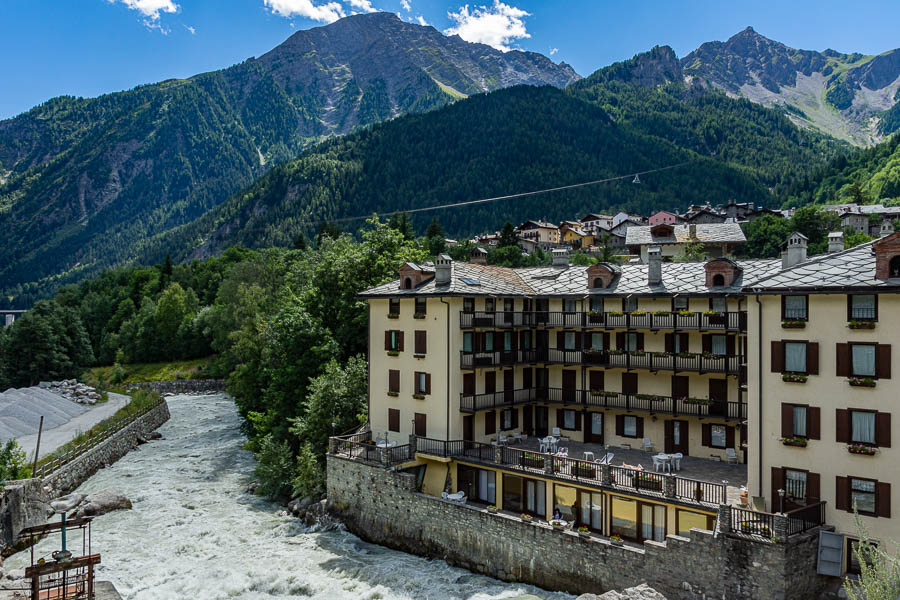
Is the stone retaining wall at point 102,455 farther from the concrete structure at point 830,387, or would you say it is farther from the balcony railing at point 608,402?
the concrete structure at point 830,387

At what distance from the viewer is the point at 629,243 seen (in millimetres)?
107312

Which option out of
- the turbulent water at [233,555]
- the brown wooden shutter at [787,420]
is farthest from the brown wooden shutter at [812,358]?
the turbulent water at [233,555]

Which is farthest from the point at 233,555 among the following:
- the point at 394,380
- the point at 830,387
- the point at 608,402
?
the point at 830,387

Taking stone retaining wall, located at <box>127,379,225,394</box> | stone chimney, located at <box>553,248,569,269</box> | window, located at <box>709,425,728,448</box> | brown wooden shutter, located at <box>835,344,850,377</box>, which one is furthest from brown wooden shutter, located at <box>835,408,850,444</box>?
stone retaining wall, located at <box>127,379,225,394</box>

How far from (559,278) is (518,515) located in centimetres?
1515

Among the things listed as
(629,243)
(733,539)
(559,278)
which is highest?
(629,243)

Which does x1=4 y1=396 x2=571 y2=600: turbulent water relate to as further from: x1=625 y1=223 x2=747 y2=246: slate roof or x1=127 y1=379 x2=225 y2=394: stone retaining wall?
x1=625 y1=223 x2=747 y2=246: slate roof

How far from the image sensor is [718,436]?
103 ft

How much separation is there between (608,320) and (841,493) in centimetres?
1411

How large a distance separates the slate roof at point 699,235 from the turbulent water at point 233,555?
240 feet

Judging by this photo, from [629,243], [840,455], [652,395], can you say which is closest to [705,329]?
[652,395]

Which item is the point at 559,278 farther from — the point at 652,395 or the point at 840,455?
the point at 840,455

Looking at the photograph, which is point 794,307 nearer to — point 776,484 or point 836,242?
point 776,484

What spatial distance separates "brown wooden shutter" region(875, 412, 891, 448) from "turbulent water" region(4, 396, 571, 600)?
1254 centimetres
